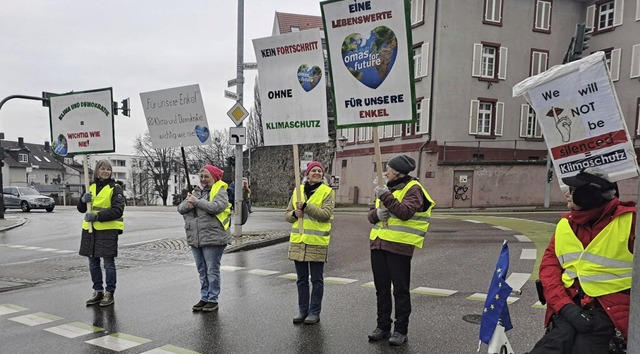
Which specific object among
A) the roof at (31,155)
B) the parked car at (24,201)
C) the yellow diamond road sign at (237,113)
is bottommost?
the parked car at (24,201)

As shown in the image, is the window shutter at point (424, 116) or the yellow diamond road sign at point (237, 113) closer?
the yellow diamond road sign at point (237, 113)

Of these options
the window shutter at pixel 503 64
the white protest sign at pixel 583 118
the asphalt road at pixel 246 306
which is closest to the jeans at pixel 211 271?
the asphalt road at pixel 246 306

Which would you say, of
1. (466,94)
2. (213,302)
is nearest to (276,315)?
(213,302)

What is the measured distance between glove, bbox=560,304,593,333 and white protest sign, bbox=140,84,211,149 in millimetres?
5885

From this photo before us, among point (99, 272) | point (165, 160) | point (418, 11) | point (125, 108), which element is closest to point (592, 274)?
point (99, 272)

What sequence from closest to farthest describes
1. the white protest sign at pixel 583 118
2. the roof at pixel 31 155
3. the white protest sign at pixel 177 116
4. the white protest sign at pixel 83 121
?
the white protest sign at pixel 583 118, the white protest sign at pixel 83 121, the white protest sign at pixel 177 116, the roof at pixel 31 155

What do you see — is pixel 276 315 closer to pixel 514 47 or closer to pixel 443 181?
pixel 443 181

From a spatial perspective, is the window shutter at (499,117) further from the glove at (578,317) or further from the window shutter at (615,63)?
the glove at (578,317)

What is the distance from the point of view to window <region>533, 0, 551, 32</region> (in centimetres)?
2850

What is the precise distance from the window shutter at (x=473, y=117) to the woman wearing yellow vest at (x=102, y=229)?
954 inches

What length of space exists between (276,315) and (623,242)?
3.87 m

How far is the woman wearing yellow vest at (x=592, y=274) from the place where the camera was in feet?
8.92

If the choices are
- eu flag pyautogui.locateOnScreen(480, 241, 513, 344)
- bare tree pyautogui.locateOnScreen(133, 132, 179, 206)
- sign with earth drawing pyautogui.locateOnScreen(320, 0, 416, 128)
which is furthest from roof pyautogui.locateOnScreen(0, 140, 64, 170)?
eu flag pyautogui.locateOnScreen(480, 241, 513, 344)

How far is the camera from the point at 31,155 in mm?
81062
